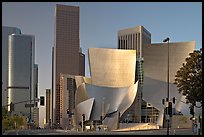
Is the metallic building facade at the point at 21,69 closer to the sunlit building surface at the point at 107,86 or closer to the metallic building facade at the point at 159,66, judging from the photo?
the sunlit building surface at the point at 107,86

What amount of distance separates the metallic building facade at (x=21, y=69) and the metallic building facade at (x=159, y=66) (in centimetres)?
5846

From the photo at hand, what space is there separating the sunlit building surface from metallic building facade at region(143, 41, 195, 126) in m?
4.85

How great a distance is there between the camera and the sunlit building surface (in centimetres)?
9531

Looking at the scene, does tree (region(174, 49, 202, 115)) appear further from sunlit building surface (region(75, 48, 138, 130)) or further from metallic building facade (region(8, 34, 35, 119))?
metallic building facade (region(8, 34, 35, 119))

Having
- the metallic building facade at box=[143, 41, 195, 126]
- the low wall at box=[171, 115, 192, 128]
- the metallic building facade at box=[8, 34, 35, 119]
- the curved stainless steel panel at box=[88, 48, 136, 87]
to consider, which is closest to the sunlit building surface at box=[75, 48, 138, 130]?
the curved stainless steel panel at box=[88, 48, 136, 87]

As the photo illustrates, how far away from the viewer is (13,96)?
131875 mm

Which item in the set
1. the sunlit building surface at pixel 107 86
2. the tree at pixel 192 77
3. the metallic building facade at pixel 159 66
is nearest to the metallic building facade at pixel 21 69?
the sunlit building surface at pixel 107 86

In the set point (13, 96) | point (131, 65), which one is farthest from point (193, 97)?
point (13, 96)

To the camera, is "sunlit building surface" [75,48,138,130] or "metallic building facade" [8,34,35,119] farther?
"metallic building facade" [8,34,35,119]

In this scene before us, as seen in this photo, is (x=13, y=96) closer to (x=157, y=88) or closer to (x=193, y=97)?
(x=157, y=88)

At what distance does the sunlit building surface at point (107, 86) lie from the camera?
95312 mm

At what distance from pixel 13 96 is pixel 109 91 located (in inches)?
1821

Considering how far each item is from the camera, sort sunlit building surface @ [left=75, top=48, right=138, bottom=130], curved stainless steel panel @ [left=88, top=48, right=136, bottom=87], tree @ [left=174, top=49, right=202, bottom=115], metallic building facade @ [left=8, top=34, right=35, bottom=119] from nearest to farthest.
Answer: tree @ [left=174, top=49, right=202, bottom=115]
sunlit building surface @ [left=75, top=48, right=138, bottom=130]
curved stainless steel panel @ [left=88, top=48, right=136, bottom=87]
metallic building facade @ [left=8, top=34, right=35, bottom=119]

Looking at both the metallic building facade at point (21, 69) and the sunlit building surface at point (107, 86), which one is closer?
the sunlit building surface at point (107, 86)
